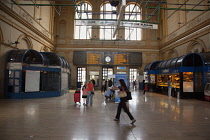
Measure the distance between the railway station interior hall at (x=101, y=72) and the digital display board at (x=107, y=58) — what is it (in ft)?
0.48

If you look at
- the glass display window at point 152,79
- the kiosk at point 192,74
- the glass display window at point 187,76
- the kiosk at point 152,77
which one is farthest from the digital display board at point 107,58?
the glass display window at point 187,76

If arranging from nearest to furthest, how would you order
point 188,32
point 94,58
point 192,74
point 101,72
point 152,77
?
point 192,74
point 188,32
point 152,77
point 94,58
point 101,72

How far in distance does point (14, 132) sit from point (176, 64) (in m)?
13.6

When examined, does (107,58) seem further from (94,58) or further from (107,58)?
(94,58)

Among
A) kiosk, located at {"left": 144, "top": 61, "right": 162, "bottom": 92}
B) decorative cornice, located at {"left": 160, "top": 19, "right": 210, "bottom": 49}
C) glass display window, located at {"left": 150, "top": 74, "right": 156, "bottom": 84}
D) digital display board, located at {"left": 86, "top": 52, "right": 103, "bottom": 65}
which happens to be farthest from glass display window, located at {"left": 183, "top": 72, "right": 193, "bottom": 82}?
digital display board, located at {"left": 86, "top": 52, "right": 103, "bottom": 65}

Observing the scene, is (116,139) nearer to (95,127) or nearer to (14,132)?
(95,127)

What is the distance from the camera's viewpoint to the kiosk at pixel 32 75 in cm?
1219

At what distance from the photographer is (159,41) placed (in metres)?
25.2

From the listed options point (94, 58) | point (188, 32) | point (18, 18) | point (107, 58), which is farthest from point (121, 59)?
point (18, 18)

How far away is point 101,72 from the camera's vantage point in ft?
80.9

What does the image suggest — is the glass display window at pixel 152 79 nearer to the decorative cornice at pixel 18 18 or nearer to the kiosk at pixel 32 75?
the kiosk at pixel 32 75

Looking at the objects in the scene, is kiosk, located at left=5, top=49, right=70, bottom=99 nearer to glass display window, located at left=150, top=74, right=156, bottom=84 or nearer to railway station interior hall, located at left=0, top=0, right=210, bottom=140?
railway station interior hall, located at left=0, top=0, right=210, bottom=140

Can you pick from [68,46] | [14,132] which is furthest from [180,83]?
[68,46]

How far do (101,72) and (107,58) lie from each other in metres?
2.26
